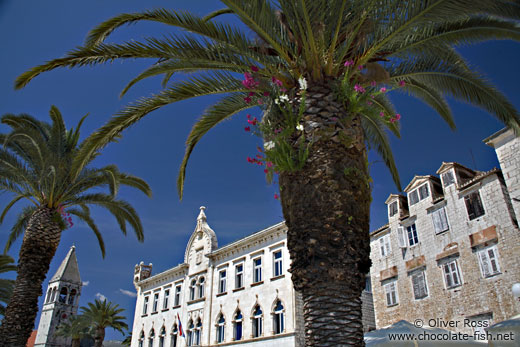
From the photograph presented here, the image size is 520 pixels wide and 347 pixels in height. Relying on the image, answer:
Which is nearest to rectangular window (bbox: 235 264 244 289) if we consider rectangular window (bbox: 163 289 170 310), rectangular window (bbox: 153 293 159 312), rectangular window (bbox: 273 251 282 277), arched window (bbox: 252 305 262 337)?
arched window (bbox: 252 305 262 337)

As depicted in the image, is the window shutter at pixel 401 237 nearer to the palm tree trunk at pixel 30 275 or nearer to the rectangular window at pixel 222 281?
the rectangular window at pixel 222 281

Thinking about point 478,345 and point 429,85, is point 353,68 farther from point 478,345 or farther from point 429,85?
point 478,345

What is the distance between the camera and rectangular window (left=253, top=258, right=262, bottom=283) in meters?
26.2

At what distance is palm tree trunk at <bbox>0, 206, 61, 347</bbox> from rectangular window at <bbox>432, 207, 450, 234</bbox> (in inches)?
736

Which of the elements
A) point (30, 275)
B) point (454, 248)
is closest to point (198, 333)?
point (30, 275)

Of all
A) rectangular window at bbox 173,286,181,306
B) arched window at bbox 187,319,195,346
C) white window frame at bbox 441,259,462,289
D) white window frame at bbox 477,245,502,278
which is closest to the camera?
white window frame at bbox 477,245,502,278

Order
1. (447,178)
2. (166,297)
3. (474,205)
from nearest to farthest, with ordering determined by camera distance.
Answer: (474,205)
(447,178)
(166,297)

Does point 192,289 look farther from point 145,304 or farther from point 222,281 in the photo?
point 145,304

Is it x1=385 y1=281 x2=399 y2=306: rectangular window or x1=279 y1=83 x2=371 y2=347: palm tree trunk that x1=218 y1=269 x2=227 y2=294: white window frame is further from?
x1=279 y1=83 x2=371 y2=347: palm tree trunk

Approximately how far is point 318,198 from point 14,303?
41.6ft

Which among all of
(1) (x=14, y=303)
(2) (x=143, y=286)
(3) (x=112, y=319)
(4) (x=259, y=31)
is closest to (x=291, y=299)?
(1) (x=14, y=303)

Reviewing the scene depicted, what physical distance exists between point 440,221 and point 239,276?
1448cm

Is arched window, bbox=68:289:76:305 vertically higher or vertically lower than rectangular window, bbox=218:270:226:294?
higher

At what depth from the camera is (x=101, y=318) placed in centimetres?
4444
